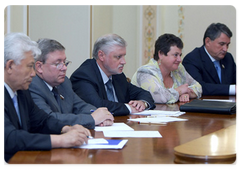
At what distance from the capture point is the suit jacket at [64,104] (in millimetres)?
2600

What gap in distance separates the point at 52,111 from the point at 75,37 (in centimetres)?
418

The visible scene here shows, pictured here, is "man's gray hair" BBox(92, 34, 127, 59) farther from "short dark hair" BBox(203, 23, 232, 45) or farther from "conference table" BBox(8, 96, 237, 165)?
"short dark hair" BBox(203, 23, 232, 45)

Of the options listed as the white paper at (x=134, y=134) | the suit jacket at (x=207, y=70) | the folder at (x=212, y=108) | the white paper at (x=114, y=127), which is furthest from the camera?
the suit jacket at (x=207, y=70)

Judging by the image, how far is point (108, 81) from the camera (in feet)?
12.5

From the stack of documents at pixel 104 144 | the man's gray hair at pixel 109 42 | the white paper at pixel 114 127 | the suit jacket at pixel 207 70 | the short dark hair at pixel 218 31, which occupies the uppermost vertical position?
the short dark hair at pixel 218 31

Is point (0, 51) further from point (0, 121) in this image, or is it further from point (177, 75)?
point (177, 75)

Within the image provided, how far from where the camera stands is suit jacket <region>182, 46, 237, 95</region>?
16.4 ft

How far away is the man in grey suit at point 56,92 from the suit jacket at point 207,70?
2.34 metres

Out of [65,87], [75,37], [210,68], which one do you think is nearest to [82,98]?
[65,87]

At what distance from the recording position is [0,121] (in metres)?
1.83

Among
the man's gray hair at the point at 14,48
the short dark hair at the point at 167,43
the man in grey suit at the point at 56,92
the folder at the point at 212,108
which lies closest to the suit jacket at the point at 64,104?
the man in grey suit at the point at 56,92

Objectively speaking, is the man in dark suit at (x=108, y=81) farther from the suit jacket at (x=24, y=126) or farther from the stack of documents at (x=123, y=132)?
the suit jacket at (x=24, y=126)

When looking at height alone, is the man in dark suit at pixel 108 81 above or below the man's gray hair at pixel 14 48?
below

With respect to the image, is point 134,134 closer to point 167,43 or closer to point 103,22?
point 167,43
